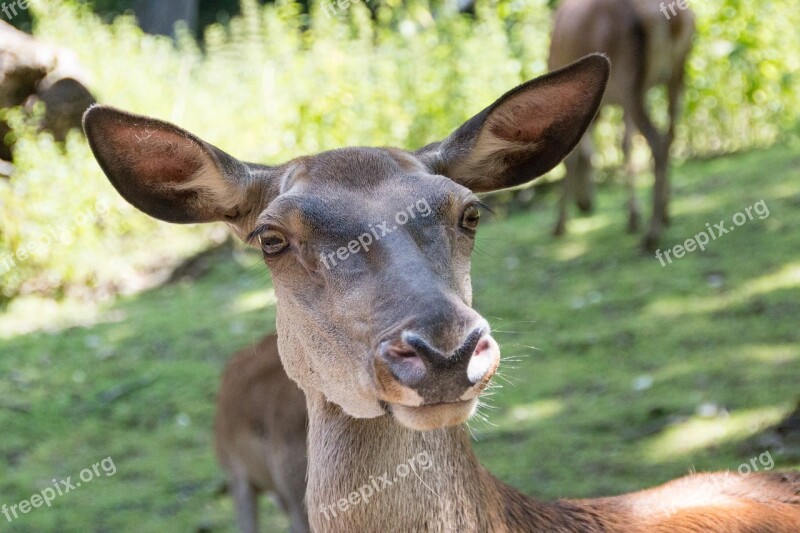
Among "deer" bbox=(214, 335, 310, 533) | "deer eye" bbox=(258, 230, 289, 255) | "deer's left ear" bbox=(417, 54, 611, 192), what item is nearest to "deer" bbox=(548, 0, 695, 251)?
"deer" bbox=(214, 335, 310, 533)

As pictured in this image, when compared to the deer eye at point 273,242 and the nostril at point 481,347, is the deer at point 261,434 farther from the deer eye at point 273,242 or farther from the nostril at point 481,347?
the nostril at point 481,347

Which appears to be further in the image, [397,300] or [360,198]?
[360,198]

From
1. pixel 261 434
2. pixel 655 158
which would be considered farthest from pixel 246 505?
pixel 655 158

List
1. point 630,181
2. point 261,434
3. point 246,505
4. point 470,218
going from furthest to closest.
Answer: point 630,181, point 246,505, point 261,434, point 470,218

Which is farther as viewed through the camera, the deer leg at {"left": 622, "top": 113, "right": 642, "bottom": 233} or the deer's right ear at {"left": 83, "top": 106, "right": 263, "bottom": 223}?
the deer leg at {"left": 622, "top": 113, "right": 642, "bottom": 233}

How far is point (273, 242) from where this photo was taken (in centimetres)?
257

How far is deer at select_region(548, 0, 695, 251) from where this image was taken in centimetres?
780

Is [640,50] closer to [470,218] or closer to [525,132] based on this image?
[525,132]

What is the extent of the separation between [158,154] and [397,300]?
0.93 meters

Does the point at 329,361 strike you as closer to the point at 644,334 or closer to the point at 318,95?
the point at 644,334

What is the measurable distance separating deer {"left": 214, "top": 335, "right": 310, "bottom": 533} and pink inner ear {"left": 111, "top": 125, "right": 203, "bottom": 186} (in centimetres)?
147

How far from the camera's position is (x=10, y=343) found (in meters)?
8.25

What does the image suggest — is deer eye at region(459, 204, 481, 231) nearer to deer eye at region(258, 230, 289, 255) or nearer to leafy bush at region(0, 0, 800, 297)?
deer eye at region(258, 230, 289, 255)

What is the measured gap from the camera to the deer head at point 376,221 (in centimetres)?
212
